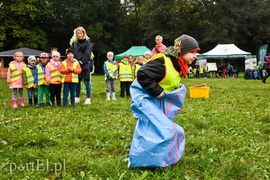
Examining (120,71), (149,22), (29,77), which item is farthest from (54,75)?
(149,22)

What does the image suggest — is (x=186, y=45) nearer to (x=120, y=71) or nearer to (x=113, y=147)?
(x=113, y=147)

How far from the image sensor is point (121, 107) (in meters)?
7.41

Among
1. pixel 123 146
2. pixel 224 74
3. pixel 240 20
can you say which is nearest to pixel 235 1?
pixel 240 20

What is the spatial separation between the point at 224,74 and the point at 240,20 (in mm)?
16806

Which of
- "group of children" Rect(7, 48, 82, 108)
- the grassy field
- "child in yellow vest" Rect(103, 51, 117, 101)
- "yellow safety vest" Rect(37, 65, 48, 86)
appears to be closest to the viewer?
the grassy field

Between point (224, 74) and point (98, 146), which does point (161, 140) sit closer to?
point (98, 146)

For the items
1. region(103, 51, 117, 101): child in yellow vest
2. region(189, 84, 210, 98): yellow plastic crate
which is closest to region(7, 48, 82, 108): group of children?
region(103, 51, 117, 101): child in yellow vest

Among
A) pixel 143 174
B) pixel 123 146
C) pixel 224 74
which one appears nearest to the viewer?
pixel 143 174

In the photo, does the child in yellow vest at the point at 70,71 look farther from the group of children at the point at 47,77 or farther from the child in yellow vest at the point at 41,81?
the child in yellow vest at the point at 41,81

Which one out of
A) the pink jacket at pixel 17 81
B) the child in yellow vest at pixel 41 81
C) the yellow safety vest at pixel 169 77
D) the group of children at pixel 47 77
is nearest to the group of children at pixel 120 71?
the group of children at pixel 47 77

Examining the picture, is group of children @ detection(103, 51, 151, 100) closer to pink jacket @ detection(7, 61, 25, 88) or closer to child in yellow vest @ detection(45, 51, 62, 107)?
child in yellow vest @ detection(45, 51, 62, 107)

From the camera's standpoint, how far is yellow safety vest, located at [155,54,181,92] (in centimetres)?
311

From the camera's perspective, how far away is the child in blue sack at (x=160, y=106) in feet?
9.70

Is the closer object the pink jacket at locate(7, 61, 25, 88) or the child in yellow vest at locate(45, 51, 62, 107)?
the child in yellow vest at locate(45, 51, 62, 107)
